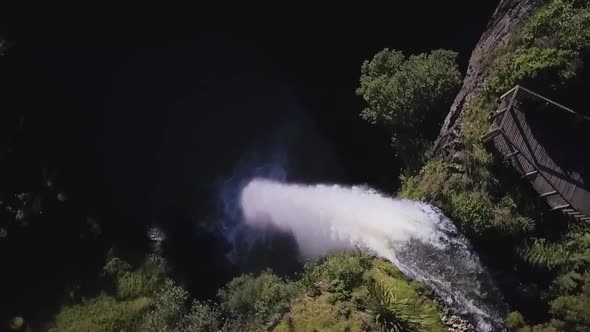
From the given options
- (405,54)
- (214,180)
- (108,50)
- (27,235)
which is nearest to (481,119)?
(405,54)

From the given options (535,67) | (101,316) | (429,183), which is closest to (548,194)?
(429,183)

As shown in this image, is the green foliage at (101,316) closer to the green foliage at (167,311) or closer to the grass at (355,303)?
the green foliage at (167,311)

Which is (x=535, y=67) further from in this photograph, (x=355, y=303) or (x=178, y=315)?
(x=178, y=315)

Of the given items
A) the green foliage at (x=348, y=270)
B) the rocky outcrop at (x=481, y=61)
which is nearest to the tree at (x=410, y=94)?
the rocky outcrop at (x=481, y=61)

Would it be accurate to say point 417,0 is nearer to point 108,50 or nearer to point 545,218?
point 545,218

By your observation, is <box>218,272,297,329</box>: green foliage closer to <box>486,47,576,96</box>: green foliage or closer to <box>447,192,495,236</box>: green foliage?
<box>447,192,495,236</box>: green foliage

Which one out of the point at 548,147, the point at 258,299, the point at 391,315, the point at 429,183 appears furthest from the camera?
the point at 429,183
